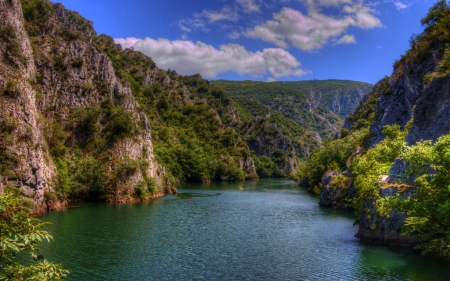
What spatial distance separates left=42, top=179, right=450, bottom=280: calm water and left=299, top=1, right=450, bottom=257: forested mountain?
3207 millimetres

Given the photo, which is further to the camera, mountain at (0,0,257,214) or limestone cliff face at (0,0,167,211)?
mountain at (0,0,257,214)

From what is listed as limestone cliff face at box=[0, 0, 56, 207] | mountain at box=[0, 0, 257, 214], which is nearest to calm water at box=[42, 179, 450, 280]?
limestone cliff face at box=[0, 0, 56, 207]


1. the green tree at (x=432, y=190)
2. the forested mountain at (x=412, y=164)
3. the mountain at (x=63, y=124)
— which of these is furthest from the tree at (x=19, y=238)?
the mountain at (x=63, y=124)

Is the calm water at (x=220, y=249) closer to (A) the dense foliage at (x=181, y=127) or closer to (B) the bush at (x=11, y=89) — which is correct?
(B) the bush at (x=11, y=89)

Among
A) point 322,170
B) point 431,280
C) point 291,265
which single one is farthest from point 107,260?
point 322,170

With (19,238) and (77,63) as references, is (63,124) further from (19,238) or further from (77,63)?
(19,238)

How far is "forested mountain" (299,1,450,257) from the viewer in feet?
81.5

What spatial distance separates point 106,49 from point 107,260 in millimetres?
154128

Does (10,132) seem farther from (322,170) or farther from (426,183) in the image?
(322,170)

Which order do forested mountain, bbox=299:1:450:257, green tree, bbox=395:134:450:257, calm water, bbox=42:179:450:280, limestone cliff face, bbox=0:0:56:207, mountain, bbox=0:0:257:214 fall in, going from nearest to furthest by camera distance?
green tree, bbox=395:134:450:257
forested mountain, bbox=299:1:450:257
calm water, bbox=42:179:450:280
limestone cliff face, bbox=0:0:56:207
mountain, bbox=0:0:257:214

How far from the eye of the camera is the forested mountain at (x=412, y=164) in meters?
24.8

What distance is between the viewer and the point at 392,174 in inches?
1494

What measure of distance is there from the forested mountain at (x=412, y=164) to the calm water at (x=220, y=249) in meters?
3.21

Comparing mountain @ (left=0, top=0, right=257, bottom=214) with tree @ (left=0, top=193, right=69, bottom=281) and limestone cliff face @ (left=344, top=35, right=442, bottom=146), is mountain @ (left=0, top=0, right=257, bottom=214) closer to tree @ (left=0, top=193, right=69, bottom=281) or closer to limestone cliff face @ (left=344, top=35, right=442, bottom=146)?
tree @ (left=0, top=193, right=69, bottom=281)
